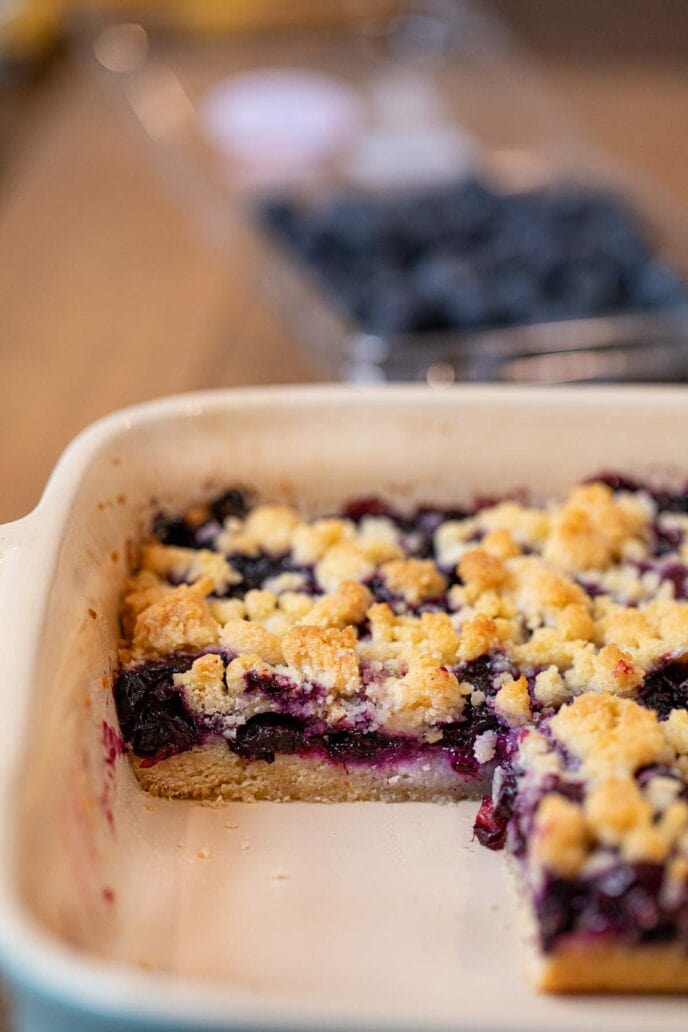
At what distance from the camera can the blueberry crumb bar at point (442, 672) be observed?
1.26 meters

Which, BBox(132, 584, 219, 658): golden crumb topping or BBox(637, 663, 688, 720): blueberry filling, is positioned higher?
BBox(132, 584, 219, 658): golden crumb topping

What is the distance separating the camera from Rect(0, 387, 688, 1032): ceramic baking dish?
1000mm

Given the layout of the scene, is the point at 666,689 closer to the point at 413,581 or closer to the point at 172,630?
the point at 413,581

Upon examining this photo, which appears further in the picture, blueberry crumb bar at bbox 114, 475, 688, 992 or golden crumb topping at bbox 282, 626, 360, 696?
golden crumb topping at bbox 282, 626, 360, 696

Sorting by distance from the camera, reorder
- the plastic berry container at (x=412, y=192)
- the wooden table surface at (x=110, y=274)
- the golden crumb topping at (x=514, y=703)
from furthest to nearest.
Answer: the wooden table surface at (x=110, y=274) < the plastic berry container at (x=412, y=192) < the golden crumb topping at (x=514, y=703)

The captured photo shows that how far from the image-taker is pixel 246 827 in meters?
1.47

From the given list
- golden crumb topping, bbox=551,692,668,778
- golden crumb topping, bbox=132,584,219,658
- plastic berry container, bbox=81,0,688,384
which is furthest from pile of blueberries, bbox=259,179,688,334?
golden crumb topping, bbox=551,692,668,778

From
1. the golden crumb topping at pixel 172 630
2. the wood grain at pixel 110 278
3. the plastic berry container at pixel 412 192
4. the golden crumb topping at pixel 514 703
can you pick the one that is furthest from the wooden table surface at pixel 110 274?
the golden crumb topping at pixel 514 703

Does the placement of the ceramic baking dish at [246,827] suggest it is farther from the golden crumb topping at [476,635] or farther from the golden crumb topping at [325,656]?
the golden crumb topping at [325,656]

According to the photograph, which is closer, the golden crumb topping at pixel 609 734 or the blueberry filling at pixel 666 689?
the golden crumb topping at pixel 609 734

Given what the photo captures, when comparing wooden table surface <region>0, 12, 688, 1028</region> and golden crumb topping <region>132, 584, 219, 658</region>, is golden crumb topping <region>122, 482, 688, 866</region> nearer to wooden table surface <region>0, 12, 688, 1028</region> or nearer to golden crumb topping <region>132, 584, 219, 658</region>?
golden crumb topping <region>132, 584, 219, 658</region>

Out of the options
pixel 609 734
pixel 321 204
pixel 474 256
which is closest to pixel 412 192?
pixel 321 204

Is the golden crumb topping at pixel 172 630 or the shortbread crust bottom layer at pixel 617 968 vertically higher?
the golden crumb topping at pixel 172 630

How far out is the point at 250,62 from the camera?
3.88 meters
